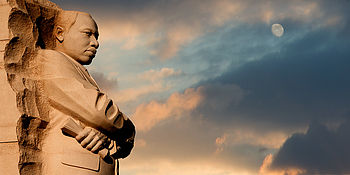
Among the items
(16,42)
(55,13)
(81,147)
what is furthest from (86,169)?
(55,13)

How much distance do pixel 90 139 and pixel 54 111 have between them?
0.76 metres

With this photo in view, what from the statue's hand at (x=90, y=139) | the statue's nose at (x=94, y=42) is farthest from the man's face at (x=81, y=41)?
the statue's hand at (x=90, y=139)

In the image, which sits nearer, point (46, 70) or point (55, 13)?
point (46, 70)

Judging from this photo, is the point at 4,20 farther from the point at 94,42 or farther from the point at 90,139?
the point at 90,139

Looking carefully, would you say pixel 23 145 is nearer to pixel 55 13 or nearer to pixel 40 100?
pixel 40 100

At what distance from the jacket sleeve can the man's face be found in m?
0.56

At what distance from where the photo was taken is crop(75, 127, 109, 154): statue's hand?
8227mm

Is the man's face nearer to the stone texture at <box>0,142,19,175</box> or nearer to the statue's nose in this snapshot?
the statue's nose

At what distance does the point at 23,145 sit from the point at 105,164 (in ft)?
4.23

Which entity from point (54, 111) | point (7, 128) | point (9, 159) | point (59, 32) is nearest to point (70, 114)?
point (54, 111)

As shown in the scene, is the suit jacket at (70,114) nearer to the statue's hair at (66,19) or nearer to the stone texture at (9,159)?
the stone texture at (9,159)

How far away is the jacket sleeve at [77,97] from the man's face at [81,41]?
0.56 meters

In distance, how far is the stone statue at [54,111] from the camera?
8.12 metres

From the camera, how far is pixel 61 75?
8500 mm
